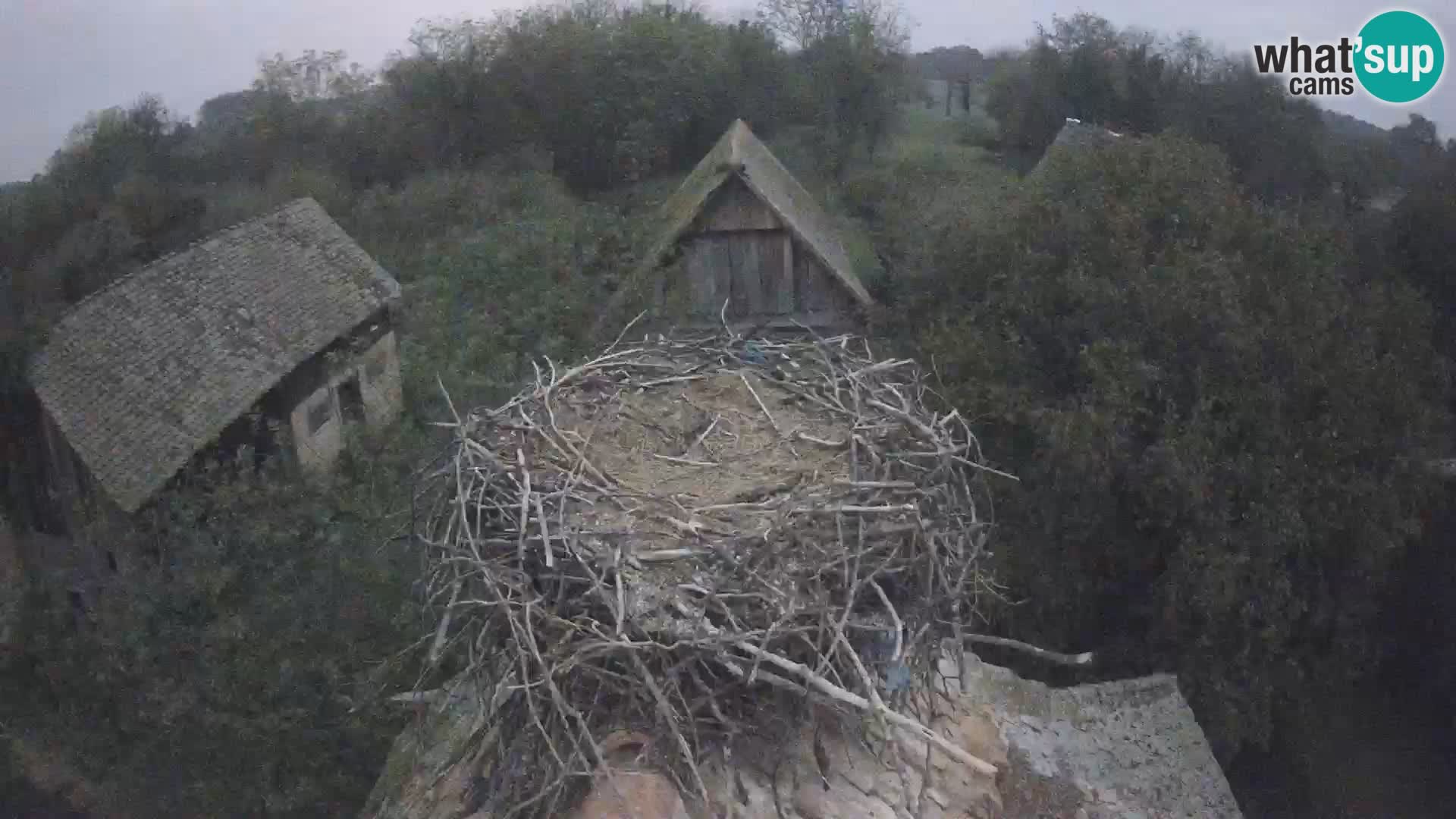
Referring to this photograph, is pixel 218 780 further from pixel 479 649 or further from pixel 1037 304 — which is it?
pixel 1037 304

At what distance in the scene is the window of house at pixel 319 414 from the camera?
1151cm

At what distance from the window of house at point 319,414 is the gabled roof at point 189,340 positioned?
2.00 feet

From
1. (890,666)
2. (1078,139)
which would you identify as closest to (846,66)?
(1078,139)

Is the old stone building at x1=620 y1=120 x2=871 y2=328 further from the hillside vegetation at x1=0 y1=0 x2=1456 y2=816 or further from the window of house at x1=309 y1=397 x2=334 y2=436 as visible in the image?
the window of house at x1=309 y1=397 x2=334 y2=436

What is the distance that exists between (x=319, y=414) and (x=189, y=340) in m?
1.43

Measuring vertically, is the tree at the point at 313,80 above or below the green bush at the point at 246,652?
above

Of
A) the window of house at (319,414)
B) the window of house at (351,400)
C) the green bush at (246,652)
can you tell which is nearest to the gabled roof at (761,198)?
the window of house at (351,400)

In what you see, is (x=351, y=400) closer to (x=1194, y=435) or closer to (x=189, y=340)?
(x=189, y=340)

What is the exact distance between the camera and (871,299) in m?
11.2

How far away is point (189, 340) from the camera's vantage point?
10.9 m

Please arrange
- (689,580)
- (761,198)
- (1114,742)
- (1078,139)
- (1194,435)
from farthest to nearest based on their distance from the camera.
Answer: (1078,139)
(761,198)
(1194,435)
(1114,742)
(689,580)

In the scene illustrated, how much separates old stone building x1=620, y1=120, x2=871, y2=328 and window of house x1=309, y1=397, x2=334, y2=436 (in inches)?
132

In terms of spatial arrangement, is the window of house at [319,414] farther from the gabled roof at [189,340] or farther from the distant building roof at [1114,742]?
the distant building roof at [1114,742]

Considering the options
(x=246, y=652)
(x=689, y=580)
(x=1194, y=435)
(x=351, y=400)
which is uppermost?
(x=689, y=580)
